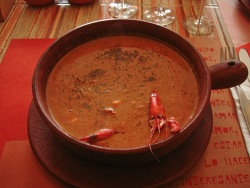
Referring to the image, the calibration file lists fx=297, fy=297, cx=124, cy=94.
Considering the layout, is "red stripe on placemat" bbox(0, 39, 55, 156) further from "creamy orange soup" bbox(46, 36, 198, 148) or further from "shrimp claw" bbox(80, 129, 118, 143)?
"shrimp claw" bbox(80, 129, 118, 143)

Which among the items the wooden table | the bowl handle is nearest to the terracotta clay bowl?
the bowl handle

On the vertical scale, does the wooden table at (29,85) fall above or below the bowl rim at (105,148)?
below

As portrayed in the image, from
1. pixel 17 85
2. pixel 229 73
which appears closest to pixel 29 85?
pixel 17 85

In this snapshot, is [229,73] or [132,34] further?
[132,34]

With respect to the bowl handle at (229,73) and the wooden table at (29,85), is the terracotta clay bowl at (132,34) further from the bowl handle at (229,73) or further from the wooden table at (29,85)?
the wooden table at (29,85)

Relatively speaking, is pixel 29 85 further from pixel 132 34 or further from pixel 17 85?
pixel 132 34

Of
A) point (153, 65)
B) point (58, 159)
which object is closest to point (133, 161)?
point (58, 159)

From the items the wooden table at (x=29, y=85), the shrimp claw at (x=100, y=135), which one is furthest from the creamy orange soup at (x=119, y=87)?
the wooden table at (x=29, y=85)
